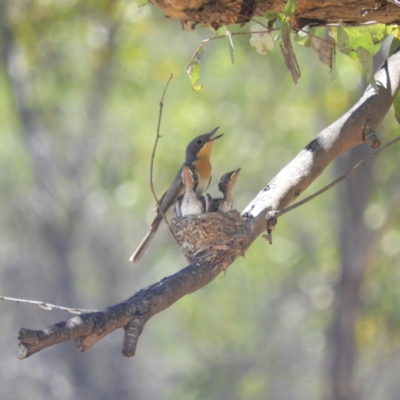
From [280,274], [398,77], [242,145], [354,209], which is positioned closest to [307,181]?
[398,77]

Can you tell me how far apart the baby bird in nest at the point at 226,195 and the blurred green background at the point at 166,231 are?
19.4 feet

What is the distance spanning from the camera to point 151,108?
675 inches

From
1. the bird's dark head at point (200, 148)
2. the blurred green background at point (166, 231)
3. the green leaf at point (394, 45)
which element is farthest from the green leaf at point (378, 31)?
the blurred green background at point (166, 231)

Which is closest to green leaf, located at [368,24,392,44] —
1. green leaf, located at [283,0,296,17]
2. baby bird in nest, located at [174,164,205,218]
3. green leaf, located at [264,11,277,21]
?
green leaf, located at [264,11,277,21]

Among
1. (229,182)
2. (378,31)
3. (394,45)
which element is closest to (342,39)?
(378,31)

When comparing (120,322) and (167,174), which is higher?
(167,174)

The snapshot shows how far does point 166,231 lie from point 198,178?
26.1 feet

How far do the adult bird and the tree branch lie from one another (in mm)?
2254

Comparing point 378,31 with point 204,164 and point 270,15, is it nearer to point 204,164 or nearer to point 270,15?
point 270,15

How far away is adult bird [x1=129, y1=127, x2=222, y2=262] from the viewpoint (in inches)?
246

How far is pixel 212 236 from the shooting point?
4395 millimetres

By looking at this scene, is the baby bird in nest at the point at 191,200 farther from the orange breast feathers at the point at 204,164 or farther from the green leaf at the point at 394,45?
the green leaf at the point at 394,45

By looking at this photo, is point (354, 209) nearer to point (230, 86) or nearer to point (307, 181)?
point (230, 86)

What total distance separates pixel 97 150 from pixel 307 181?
1122 centimetres
